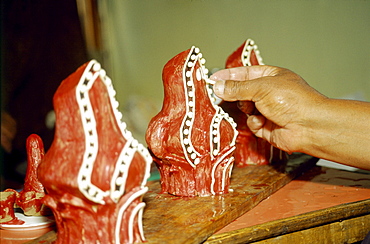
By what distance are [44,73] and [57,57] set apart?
150 mm

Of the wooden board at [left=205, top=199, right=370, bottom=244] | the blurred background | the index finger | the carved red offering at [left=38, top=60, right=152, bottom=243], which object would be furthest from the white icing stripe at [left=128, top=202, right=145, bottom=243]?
the blurred background

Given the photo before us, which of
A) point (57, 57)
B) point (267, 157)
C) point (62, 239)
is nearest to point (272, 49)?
point (267, 157)

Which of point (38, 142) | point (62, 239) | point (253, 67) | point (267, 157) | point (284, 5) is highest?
point (284, 5)

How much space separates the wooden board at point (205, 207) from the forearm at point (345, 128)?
0.23 metres

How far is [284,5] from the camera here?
2.64 meters

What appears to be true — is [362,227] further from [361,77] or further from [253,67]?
[361,77]

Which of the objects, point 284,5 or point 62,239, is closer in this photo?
point 62,239

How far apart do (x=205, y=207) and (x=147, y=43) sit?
2.11 meters

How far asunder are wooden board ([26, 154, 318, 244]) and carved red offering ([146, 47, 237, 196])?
0.05 m

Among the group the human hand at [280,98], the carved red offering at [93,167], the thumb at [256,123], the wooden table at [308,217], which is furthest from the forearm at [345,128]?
the carved red offering at [93,167]

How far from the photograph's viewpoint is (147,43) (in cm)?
319

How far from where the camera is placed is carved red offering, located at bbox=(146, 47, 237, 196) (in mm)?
1354

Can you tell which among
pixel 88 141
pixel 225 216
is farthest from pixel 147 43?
pixel 88 141

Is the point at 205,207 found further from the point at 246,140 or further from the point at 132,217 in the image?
the point at 246,140
